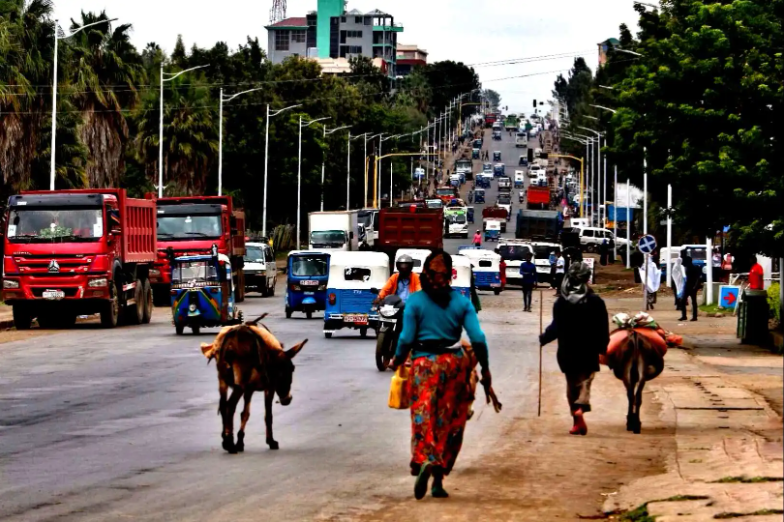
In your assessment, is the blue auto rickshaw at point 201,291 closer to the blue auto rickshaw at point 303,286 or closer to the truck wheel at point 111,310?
the truck wheel at point 111,310

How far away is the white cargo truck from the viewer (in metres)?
73.6

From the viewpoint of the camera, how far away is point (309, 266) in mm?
43750

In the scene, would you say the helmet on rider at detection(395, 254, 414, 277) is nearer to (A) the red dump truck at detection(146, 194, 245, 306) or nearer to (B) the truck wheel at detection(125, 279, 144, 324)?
(B) the truck wheel at detection(125, 279, 144, 324)

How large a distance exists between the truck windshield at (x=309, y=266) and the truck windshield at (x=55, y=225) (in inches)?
278

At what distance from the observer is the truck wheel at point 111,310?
126ft

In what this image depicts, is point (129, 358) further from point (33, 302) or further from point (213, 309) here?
point (33, 302)

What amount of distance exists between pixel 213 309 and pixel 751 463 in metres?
22.5

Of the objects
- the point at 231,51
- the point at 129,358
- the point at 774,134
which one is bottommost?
the point at 129,358

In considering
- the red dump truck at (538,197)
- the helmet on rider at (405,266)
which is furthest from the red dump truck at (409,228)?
the red dump truck at (538,197)

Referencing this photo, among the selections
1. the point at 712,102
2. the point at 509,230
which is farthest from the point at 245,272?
the point at 509,230

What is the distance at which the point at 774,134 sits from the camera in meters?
31.1

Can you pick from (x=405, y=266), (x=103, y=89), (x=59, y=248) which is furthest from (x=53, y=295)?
(x=103, y=89)

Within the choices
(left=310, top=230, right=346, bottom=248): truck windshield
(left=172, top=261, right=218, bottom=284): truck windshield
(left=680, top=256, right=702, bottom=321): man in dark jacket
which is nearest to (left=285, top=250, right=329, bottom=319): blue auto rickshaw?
(left=172, top=261, right=218, bottom=284): truck windshield

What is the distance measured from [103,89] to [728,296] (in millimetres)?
32775
